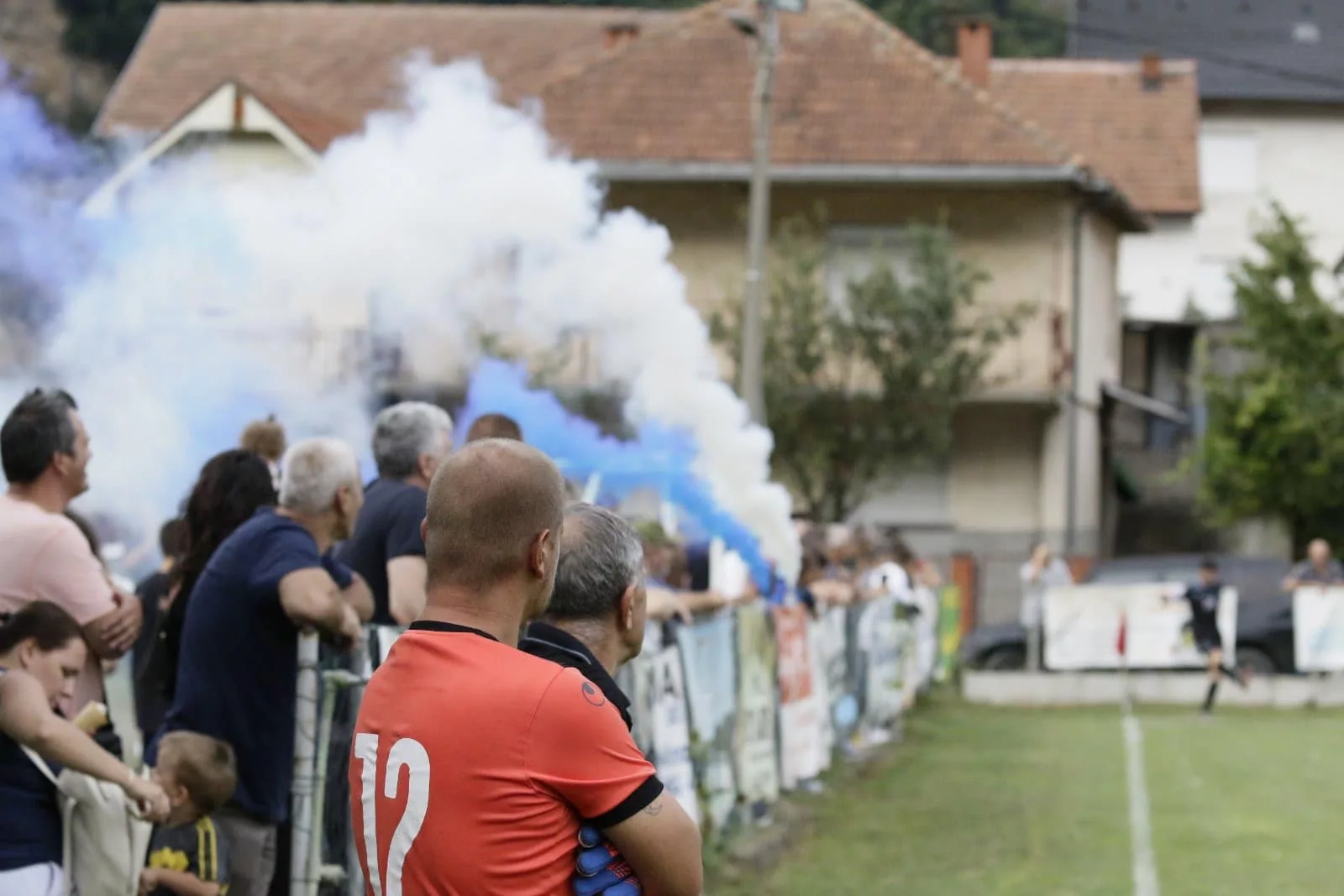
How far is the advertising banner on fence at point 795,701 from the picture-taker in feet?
43.0

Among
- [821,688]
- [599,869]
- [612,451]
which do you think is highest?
[612,451]

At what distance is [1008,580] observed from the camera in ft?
105

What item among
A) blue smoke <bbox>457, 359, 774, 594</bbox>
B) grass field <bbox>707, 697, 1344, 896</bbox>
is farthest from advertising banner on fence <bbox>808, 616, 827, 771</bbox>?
blue smoke <bbox>457, 359, 774, 594</bbox>

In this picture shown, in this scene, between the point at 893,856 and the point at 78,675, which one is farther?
the point at 893,856

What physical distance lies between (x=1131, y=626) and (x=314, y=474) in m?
19.1

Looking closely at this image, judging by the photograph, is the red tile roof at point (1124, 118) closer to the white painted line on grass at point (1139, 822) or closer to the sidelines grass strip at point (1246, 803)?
the sidelines grass strip at point (1246, 803)

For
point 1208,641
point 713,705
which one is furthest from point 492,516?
point 1208,641

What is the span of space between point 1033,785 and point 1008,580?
56.8 feet

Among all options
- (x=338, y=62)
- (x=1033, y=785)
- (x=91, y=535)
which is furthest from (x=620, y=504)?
(x=338, y=62)

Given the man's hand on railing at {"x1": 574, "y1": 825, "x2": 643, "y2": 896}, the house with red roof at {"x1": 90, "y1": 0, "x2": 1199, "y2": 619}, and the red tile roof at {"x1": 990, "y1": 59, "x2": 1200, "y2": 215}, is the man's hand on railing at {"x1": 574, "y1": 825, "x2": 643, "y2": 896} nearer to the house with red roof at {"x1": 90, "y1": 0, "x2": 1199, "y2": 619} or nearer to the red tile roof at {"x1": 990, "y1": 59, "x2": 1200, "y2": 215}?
the house with red roof at {"x1": 90, "y1": 0, "x2": 1199, "y2": 619}

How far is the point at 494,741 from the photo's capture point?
3287 millimetres

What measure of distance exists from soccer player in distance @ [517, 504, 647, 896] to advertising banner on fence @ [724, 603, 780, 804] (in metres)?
7.60

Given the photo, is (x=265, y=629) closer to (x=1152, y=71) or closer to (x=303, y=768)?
(x=303, y=768)

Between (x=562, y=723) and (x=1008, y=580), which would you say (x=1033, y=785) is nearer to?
(x=562, y=723)
